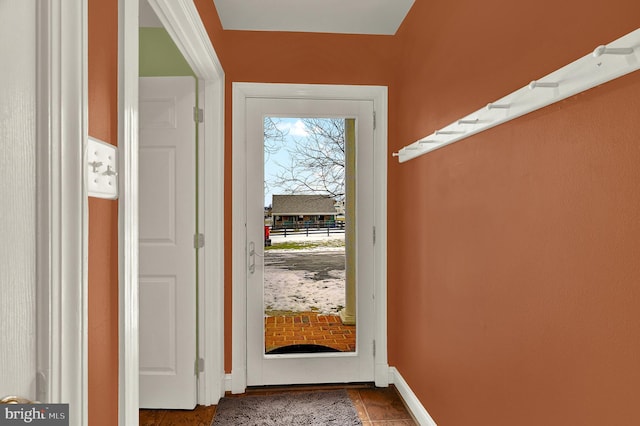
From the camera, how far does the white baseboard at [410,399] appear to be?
2.28 meters

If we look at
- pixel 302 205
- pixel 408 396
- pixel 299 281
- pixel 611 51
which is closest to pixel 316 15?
pixel 302 205

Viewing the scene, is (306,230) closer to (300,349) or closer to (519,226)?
(300,349)

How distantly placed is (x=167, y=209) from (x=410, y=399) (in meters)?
1.86

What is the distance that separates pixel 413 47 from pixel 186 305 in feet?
6.81

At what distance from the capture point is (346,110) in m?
2.87

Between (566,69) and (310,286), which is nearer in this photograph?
(566,69)

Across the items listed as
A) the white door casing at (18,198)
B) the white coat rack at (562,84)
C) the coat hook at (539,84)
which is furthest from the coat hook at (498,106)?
the white door casing at (18,198)

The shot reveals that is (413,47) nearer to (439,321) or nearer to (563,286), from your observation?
(439,321)

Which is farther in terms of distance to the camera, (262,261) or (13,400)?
(262,261)

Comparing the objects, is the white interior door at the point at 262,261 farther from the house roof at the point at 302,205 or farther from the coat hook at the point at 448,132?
the coat hook at the point at 448,132

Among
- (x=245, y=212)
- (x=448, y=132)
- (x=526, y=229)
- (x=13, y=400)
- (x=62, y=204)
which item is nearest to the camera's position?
(x=13, y=400)

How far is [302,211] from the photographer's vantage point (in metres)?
2.87

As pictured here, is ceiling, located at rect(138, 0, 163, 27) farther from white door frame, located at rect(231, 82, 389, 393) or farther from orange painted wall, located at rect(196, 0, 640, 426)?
white door frame, located at rect(231, 82, 389, 393)

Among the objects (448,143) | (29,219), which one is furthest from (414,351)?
(29,219)
